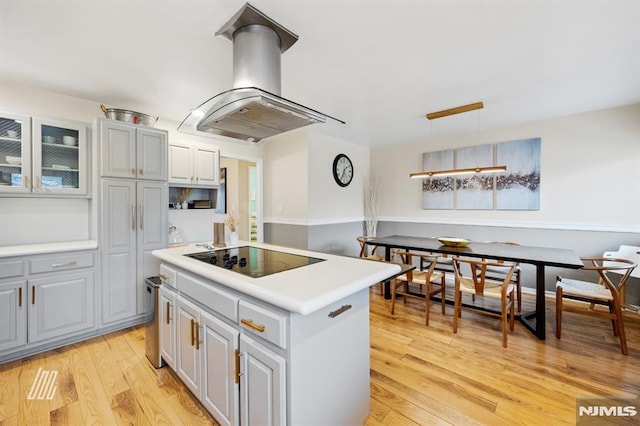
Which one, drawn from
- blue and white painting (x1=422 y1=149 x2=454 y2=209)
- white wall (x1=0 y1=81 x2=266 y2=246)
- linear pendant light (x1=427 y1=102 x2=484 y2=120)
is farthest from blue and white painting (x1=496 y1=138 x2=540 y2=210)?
white wall (x1=0 y1=81 x2=266 y2=246)

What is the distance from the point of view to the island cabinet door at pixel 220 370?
53.7 inches

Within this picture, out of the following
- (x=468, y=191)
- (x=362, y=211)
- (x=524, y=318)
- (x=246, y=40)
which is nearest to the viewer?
(x=246, y=40)

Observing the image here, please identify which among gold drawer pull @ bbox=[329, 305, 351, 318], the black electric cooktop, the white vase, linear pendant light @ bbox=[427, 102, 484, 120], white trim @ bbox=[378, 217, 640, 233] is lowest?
gold drawer pull @ bbox=[329, 305, 351, 318]

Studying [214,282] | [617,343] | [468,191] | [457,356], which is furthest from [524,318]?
[214,282]

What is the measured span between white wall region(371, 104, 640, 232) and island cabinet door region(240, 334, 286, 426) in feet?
13.5

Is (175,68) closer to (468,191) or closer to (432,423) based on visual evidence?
(432,423)

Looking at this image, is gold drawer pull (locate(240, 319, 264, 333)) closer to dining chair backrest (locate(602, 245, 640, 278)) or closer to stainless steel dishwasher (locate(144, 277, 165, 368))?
stainless steel dishwasher (locate(144, 277, 165, 368))

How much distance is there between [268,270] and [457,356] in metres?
1.93

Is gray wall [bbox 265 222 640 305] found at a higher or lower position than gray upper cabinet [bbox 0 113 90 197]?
lower

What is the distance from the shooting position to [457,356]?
2326 mm

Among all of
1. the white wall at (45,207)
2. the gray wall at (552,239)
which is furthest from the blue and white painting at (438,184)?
the white wall at (45,207)

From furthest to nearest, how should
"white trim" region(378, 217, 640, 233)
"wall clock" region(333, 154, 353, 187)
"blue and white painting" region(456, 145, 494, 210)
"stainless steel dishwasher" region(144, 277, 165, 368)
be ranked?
"wall clock" region(333, 154, 353, 187) → "blue and white painting" region(456, 145, 494, 210) → "white trim" region(378, 217, 640, 233) → "stainless steel dishwasher" region(144, 277, 165, 368)

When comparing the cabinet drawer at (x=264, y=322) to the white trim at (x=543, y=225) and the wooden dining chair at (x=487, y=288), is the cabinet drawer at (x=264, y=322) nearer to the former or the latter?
the wooden dining chair at (x=487, y=288)

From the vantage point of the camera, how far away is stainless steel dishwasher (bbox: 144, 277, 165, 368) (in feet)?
6.89
